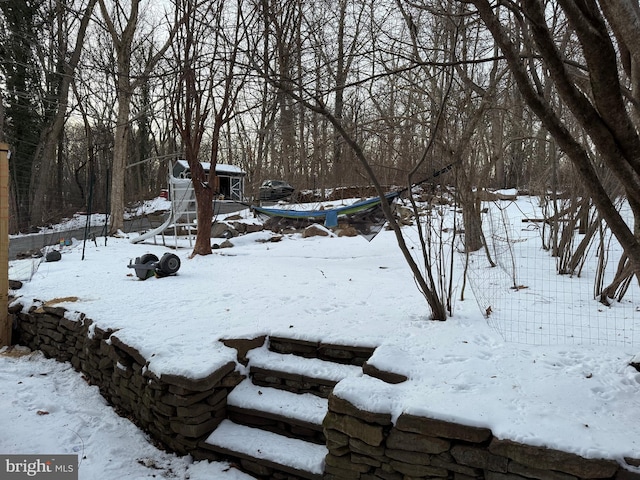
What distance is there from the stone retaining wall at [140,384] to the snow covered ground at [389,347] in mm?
73

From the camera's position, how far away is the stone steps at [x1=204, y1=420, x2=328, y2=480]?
77.9 inches

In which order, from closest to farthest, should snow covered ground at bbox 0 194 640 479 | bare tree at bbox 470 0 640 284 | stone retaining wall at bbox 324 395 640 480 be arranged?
bare tree at bbox 470 0 640 284 < stone retaining wall at bbox 324 395 640 480 < snow covered ground at bbox 0 194 640 479

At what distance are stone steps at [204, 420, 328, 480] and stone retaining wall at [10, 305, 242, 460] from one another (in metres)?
0.11

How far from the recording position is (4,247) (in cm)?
378

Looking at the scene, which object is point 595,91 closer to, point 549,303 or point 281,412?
point 281,412

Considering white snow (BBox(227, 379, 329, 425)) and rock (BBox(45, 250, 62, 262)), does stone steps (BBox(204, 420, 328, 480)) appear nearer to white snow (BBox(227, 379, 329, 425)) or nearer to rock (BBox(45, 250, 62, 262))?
white snow (BBox(227, 379, 329, 425))

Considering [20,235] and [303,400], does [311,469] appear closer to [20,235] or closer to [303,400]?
[303,400]

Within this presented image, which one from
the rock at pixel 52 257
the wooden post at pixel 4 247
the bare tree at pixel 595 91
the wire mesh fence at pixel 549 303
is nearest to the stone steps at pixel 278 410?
the wire mesh fence at pixel 549 303

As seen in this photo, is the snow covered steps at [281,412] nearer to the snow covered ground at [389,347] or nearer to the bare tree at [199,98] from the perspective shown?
the snow covered ground at [389,347]

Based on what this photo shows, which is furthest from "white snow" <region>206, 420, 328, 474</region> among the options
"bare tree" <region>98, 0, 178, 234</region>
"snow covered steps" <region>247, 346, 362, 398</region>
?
"bare tree" <region>98, 0, 178, 234</region>

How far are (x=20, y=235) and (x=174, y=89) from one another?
24.1 feet

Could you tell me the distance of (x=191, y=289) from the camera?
4.05 metres

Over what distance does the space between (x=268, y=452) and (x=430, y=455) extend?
0.85m

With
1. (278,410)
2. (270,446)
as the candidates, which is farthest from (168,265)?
(270,446)
